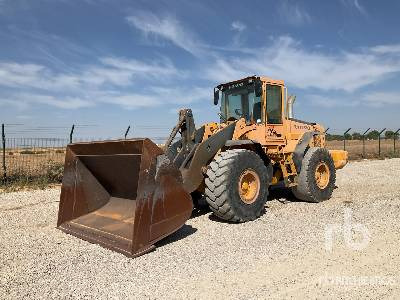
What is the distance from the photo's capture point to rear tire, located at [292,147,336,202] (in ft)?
27.6

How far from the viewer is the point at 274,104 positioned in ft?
27.3

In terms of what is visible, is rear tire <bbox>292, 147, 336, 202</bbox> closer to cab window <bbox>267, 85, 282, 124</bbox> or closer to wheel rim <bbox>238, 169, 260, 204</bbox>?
cab window <bbox>267, 85, 282, 124</bbox>

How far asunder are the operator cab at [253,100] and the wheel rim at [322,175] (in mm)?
1527

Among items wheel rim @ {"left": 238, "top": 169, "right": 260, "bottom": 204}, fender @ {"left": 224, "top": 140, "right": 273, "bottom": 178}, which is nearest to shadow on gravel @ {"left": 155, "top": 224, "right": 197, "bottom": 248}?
wheel rim @ {"left": 238, "top": 169, "right": 260, "bottom": 204}

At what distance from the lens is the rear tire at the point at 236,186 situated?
627cm

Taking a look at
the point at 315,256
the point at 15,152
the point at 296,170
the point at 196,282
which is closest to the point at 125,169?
the point at 196,282

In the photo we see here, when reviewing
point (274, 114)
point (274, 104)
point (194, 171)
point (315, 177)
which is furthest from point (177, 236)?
point (315, 177)

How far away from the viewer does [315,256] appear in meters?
4.77

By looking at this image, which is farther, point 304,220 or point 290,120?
point 290,120

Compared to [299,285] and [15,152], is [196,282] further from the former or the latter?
[15,152]

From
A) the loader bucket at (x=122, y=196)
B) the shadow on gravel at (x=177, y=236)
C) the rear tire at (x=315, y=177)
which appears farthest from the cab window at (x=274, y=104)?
the loader bucket at (x=122, y=196)

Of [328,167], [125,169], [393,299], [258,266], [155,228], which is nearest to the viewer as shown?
[393,299]

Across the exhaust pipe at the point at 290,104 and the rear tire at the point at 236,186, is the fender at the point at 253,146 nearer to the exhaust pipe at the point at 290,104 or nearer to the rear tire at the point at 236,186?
the rear tire at the point at 236,186

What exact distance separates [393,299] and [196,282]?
72.6 inches
